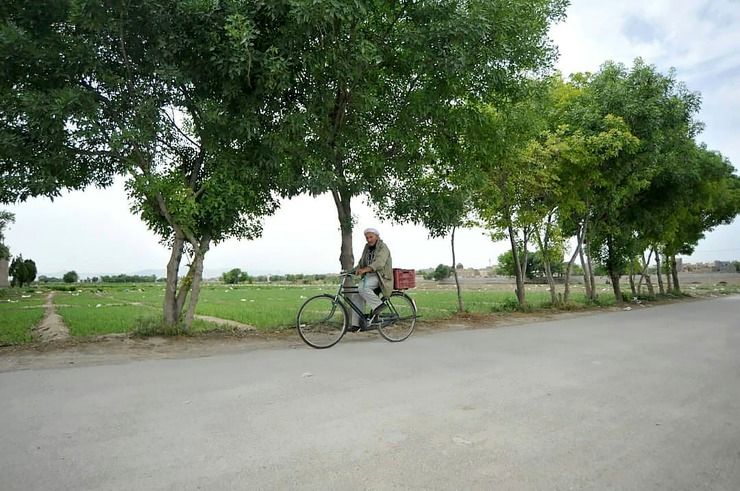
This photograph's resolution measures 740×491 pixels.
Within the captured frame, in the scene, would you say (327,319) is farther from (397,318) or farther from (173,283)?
(173,283)

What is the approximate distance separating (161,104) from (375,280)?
4.85 metres

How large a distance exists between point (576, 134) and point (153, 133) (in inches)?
509

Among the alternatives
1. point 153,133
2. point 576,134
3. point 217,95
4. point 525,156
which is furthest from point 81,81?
point 576,134

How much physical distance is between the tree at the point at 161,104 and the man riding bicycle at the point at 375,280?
7.18 ft

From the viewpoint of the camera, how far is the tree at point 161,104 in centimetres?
735

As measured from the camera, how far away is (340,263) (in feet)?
35.2

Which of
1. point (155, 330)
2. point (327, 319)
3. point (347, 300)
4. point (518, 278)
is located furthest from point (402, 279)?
point (518, 278)

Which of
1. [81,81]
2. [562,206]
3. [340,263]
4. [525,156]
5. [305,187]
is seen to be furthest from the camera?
[562,206]

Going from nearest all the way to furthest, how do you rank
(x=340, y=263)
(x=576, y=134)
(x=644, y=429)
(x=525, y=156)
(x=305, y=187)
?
(x=644, y=429) < (x=305, y=187) < (x=340, y=263) < (x=525, y=156) < (x=576, y=134)

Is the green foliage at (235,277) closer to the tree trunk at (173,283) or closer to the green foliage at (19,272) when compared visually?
the green foliage at (19,272)

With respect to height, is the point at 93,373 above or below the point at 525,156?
below

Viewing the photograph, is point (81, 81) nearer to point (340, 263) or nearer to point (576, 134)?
point (340, 263)

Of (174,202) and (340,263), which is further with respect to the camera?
(340,263)

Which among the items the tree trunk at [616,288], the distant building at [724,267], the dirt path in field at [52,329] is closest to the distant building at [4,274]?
the dirt path in field at [52,329]
